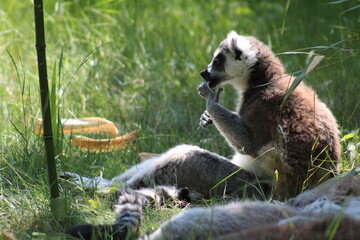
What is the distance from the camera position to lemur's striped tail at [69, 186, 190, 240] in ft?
11.5

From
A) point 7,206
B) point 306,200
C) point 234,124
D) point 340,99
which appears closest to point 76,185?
point 7,206

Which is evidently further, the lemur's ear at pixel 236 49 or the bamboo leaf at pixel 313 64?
the lemur's ear at pixel 236 49

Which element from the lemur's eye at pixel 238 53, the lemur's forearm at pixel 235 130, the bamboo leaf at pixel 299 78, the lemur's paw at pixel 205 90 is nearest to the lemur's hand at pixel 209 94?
the lemur's paw at pixel 205 90

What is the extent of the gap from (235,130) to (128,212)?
4.61ft

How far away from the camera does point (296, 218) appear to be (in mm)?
3119

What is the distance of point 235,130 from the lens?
15.9 ft

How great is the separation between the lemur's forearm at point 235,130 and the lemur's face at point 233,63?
17.5 inches

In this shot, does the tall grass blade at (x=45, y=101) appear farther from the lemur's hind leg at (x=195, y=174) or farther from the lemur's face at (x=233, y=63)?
the lemur's face at (x=233, y=63)

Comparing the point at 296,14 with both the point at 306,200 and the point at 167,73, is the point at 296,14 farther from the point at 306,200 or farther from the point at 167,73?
the point at 306,200

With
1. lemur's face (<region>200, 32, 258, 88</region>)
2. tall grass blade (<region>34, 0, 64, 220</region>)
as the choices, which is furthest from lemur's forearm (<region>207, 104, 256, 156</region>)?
tall grass blade (<region>34, 0, 64, 220</region>)

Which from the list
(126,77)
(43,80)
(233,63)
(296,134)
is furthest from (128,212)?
(126,77)

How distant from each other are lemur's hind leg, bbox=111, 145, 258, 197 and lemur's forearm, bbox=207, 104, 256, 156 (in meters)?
0.20

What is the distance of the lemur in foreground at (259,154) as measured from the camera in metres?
4.50

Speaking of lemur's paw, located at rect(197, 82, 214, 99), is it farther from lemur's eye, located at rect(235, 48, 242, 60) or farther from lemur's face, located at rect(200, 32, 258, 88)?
lemur's eye, located at rect(235, 48, 242, 60)
